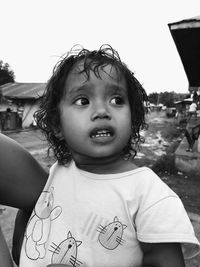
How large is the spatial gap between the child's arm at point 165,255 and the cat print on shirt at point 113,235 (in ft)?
0.36

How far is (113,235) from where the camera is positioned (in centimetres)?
105

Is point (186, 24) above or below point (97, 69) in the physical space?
above

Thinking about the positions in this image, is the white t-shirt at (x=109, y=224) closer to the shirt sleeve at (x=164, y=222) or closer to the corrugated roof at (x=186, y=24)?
the shirt sleeve at (x=164, y=222)

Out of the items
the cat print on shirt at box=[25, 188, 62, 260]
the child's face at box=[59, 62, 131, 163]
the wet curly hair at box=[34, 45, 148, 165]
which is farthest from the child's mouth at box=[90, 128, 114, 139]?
the cat print on shirt at box=[25, 188, 62, 260]

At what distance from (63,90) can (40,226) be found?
624 mm

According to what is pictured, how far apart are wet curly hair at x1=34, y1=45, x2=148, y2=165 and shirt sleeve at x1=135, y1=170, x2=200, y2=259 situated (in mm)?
496

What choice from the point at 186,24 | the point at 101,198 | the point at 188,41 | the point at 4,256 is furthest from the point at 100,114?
the point at 188,41

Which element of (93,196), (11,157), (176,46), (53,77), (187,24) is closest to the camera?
(93,196)

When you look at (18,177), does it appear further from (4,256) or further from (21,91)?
(21,91)

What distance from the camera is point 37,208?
1235mm

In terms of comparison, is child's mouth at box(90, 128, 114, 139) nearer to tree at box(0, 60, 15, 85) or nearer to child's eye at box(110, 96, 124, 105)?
child's eye at box(110, 96, 124, 105)

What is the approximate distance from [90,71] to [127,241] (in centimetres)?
72

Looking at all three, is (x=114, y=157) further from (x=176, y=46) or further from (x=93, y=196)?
(x=176, y=46)

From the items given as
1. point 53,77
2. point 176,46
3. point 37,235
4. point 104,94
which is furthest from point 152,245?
point 176,46
